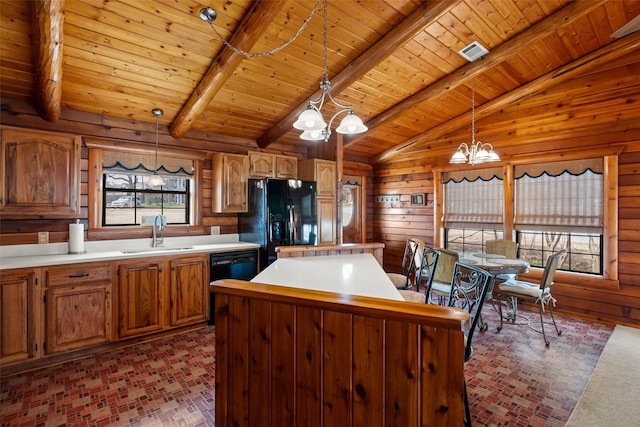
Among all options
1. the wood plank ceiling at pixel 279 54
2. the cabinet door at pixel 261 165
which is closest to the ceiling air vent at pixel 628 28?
the wood plank ceiling at pixel 279 54

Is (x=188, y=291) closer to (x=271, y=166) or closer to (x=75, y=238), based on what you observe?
(x=75, y=238)

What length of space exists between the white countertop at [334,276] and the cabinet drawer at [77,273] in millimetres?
1793

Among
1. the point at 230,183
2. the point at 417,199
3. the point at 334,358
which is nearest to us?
the point at 334,358

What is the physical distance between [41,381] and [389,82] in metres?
4.57

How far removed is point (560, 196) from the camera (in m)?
4.10

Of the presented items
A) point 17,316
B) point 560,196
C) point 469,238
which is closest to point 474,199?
point 469,238

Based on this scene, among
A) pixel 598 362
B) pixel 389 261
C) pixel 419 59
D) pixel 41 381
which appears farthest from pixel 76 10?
pixel 389 261

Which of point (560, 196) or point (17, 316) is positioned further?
point (560, 196)

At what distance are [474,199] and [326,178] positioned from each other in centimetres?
248

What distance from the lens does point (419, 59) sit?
342cm

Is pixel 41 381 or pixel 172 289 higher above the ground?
pixel 172 289

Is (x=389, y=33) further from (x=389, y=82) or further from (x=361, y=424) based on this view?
(x=361, y=424)

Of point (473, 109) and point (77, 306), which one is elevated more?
point (473, 109)

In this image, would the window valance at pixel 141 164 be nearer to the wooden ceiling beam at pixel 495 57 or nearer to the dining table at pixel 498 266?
the wooden ceiling beam at pixel 495 57
